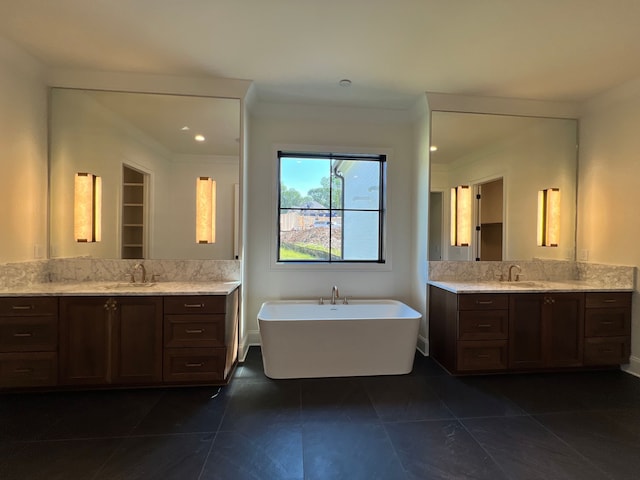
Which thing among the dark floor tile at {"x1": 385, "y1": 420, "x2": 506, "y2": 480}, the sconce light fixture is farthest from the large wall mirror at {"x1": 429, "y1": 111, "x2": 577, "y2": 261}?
the sconce light fixture

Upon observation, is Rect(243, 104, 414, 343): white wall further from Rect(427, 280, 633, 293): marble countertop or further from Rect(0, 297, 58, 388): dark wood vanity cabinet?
Rect(0, 297, 58, 388): dark wood vanity cabinet

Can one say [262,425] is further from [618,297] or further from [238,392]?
[618,297]

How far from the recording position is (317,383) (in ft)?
8.38

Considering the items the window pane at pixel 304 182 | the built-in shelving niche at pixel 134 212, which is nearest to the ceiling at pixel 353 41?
the window pane at pixel 304 182

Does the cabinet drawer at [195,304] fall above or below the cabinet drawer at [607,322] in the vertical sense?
above

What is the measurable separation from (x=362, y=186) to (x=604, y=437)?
9.25 ft

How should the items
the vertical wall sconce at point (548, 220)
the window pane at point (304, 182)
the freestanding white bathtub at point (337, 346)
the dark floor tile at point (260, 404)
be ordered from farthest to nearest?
the window pane at point (304, 182)
the vertical wall sconce at point (548, 220)
the freestanding white bathtub at point (337, 346)
the dark floor tile at point (260, 404)

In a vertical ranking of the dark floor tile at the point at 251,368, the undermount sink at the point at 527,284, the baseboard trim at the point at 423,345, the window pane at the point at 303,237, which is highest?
the window pane at the point at 303,237

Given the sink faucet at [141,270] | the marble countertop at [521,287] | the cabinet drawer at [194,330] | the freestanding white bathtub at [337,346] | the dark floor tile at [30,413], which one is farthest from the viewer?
the sink faucet at [141,270]

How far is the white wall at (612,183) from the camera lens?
8.97 feet

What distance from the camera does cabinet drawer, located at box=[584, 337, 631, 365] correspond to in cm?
275

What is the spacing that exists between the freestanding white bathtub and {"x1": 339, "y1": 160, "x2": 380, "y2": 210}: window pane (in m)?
1.43

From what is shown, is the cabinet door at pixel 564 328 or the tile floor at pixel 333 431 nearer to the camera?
the tile floor at pixel 333 431

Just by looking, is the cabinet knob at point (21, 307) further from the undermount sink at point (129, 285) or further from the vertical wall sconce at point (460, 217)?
the vertical wall sconce at point (460, 217)
